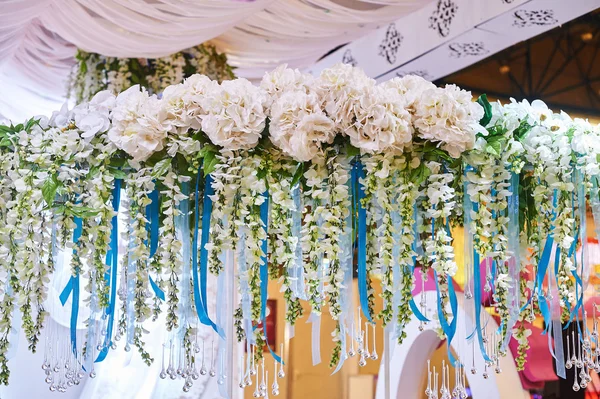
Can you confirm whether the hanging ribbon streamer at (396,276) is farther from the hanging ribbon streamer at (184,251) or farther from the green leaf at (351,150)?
the hanging ribbon streamer at (184,251)

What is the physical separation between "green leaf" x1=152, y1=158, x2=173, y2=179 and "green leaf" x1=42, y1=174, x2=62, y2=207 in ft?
1.03

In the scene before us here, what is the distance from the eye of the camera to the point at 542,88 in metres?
5.24

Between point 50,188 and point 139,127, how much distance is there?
14.0 inches

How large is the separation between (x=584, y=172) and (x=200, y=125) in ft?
3.99

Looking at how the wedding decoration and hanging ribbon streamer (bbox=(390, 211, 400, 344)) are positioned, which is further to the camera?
hanging ribbon streamer (bbox=(390, 211, 400, 344))

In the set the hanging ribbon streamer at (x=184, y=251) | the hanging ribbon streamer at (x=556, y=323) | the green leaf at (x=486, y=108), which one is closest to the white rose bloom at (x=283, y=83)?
the hanging ribbon streamer at (x=184, y=251)

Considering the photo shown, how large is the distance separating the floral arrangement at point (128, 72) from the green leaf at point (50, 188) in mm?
2884

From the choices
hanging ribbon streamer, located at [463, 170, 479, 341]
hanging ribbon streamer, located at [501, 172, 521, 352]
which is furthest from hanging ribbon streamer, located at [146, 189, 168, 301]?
hanging ribbon streamer, located at [501, 172, 521, 352]

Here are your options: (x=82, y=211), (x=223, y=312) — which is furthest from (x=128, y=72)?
(x=223, y=312)

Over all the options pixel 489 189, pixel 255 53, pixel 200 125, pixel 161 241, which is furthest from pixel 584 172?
pixel 255 53

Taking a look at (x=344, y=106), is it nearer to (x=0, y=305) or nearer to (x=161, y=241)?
(x=161, y=241)

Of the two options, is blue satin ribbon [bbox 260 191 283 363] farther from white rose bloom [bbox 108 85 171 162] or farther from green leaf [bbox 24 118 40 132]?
green leaf [bbox 24 118 40 132]

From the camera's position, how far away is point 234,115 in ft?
6.50

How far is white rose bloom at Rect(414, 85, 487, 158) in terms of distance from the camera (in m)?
1.98
